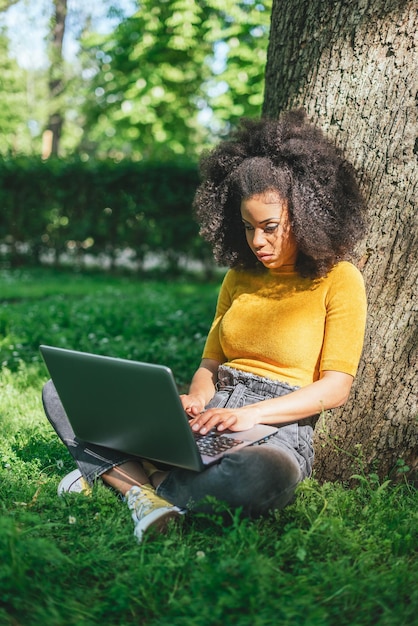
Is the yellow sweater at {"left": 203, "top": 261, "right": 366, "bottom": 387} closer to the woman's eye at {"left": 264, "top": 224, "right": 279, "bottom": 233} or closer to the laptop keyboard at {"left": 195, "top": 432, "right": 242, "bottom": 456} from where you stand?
the woman's eye at {"left": 264, "top": 224, "right": 279, "bottom": 233}

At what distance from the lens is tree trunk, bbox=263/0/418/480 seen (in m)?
3.13

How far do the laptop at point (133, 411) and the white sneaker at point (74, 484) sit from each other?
9.6 inches

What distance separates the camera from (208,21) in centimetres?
1534

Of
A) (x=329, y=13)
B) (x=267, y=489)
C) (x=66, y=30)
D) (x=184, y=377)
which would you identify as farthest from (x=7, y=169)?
(x=66, y=30)

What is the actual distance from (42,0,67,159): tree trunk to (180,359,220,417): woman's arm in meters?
18.2

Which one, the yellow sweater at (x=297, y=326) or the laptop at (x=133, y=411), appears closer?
the laptop at (x=133, y=411)

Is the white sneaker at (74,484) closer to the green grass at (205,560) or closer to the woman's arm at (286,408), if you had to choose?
the green grass at (205,560)

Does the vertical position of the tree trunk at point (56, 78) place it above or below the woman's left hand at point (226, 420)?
above

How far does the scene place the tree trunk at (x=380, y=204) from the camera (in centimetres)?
313

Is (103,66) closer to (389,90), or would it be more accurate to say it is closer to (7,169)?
(7,169)

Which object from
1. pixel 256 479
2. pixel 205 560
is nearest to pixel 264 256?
pixel 256 479

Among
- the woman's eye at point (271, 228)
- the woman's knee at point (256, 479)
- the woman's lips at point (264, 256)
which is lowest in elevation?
the woman's knee at point (256, 479)

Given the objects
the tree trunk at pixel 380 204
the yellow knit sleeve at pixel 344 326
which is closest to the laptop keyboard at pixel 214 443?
the yellow knit sleeve at pixel 344 326

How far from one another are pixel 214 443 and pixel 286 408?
1.07ft
